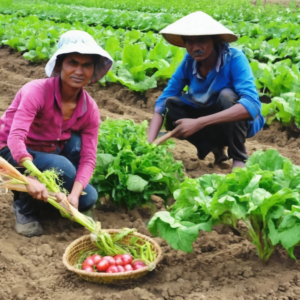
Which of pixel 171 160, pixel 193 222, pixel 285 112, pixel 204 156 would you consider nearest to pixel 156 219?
pixel 193 222

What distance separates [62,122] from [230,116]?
1491 millimetres

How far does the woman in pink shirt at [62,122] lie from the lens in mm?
3316

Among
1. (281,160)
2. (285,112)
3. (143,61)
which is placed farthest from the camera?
(143,61)

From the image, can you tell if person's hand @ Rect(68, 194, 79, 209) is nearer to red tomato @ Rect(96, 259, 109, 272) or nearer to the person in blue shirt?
red tomato @ Rect(96, 259, 109, 272)

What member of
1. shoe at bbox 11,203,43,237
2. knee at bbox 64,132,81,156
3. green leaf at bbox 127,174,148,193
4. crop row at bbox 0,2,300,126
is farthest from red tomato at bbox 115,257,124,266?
crop row at bbox 0,2,300,126

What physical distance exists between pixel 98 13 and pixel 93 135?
14.1m

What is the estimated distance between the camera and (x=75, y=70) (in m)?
3.38

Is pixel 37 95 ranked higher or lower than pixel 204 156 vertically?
higher

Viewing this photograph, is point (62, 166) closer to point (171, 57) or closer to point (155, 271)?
point (155, 271)

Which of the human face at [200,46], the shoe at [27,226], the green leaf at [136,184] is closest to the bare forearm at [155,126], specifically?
the human face at [200,46]

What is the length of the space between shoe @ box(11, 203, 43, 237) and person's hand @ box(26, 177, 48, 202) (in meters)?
0.66

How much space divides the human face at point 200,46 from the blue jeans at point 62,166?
50.0 inches

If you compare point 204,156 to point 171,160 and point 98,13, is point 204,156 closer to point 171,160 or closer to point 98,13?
point 171,160

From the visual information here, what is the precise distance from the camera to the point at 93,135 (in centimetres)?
364
